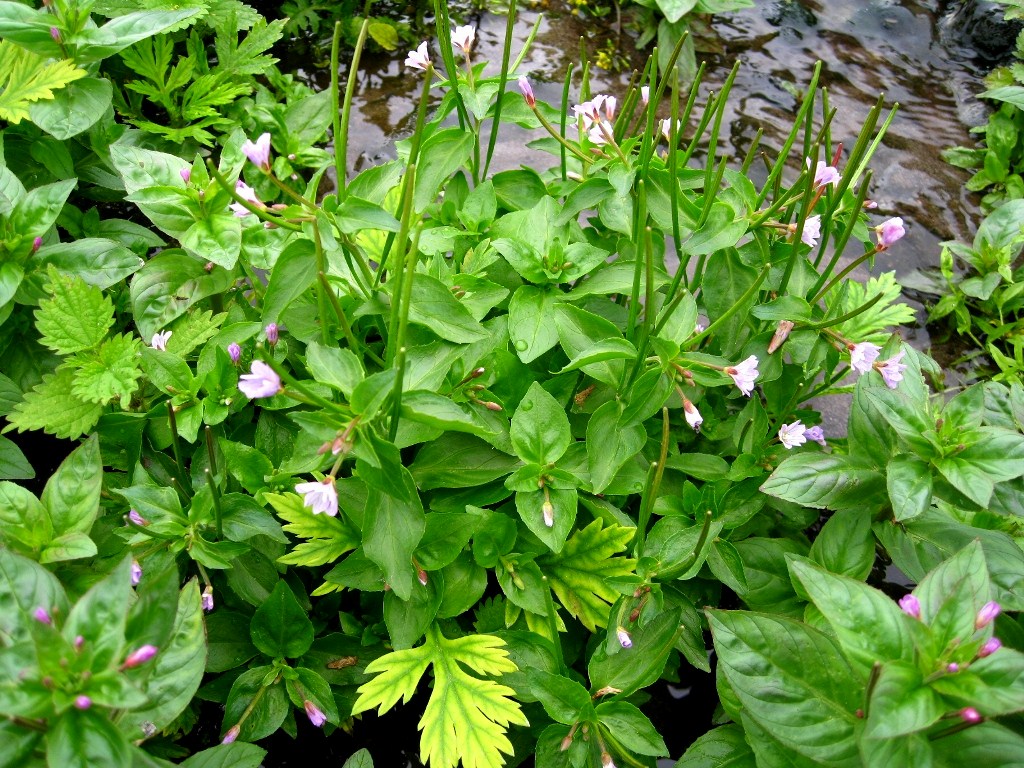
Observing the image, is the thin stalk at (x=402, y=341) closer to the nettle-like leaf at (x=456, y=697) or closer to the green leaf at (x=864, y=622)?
the nettle-like leaf at (x=456, y=697)

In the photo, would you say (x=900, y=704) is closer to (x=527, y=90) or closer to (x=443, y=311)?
(x=443, y=311)

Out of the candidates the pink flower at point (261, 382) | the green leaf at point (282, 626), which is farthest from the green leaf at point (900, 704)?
the green leaf at point (282, 626)

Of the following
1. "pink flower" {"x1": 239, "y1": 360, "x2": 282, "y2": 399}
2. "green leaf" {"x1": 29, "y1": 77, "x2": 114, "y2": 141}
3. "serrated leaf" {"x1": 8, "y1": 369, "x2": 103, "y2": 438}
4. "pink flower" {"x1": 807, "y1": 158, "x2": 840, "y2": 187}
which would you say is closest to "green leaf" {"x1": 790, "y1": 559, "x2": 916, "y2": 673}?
"pink flower" {"x1": 807, "y1": 158, "x2": 840, "y2": 187}

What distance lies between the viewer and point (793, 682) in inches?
59.2

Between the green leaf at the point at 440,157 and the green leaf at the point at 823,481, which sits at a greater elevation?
the green leaf at the point at 440,157

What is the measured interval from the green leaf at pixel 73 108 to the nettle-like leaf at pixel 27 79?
0.02 metres

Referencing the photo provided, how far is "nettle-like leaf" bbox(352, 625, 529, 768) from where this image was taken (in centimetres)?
170

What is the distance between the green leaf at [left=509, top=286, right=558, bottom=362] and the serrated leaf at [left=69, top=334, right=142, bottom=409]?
38.2 inches

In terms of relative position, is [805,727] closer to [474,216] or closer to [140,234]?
[474,216]

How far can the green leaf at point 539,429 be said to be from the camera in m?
1.82

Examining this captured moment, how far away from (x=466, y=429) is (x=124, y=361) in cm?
100

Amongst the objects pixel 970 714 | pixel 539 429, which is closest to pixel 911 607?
pixel 970 714

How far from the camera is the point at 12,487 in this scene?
5.59 ft

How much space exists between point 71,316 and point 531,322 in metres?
1.18
